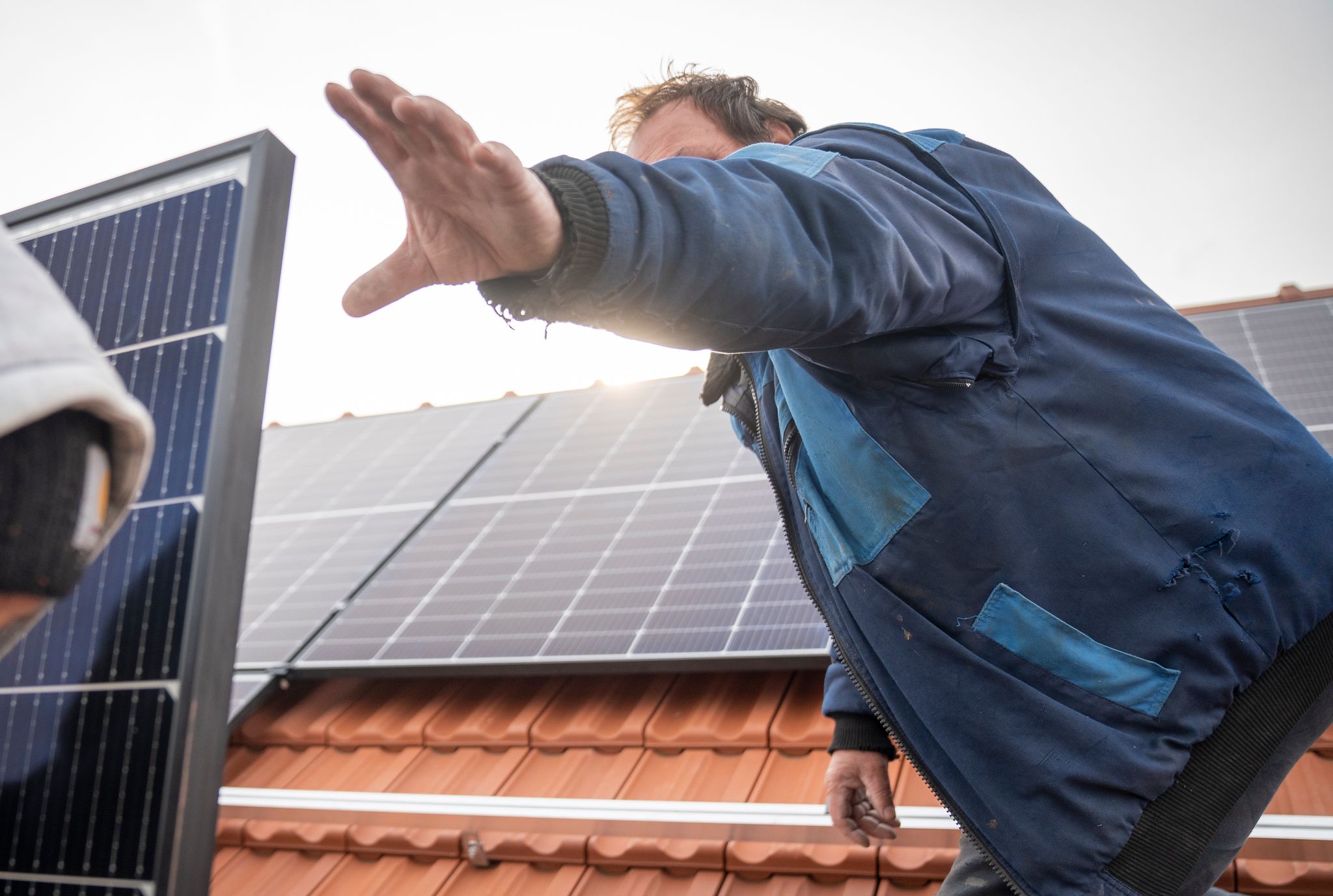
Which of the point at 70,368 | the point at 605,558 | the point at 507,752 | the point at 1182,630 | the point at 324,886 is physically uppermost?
the point at 70,368

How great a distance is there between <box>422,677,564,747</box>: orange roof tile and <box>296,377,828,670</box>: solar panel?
7.8 inches

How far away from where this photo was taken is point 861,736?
2633 mm

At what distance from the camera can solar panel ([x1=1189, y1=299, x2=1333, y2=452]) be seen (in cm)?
436

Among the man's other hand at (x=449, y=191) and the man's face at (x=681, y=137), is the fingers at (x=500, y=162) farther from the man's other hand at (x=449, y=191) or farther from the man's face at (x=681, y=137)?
the man's face at (x=681, y=137)

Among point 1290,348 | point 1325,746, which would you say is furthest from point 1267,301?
point 1325,746

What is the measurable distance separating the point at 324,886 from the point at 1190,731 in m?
2.74

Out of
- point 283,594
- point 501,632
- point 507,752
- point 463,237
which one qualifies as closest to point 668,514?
point 501,632

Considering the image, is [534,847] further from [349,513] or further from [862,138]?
[349,513]

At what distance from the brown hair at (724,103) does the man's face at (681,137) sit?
23 mm

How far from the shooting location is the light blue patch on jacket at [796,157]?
1477mm

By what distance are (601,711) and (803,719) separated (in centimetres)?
78

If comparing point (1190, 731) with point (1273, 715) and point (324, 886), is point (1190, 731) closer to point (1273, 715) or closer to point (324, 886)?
point (1273, 715)

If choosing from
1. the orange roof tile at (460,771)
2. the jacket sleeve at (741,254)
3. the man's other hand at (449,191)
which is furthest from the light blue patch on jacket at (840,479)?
the orange roof tile at (460,771)

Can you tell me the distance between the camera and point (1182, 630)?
1723mm
